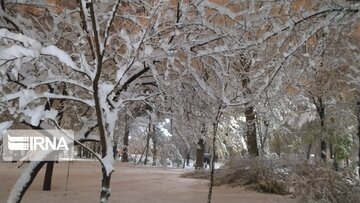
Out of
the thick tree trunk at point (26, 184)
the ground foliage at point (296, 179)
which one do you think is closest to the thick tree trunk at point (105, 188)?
the thick tree trunk at point (26, 184)

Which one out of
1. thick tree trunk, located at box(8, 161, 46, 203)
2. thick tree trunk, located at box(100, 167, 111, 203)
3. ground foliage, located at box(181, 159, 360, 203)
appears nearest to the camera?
thick tree trunk, located at box(100, 167, 111, 203)

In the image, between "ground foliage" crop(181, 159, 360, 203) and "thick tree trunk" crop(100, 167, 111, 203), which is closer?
"thick tree trunk" crop(100, 167, 111, 203)

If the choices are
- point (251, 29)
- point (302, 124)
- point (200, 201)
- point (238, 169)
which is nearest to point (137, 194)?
point (200, 201)

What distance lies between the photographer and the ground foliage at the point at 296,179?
746 centimetres

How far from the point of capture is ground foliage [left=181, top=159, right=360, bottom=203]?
7461mm

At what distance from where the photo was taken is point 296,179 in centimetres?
773

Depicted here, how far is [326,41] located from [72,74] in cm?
348

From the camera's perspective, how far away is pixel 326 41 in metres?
5.23

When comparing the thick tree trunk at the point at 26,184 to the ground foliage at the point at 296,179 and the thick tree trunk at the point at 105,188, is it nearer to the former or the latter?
the thick tree trunk at the point at 105,188

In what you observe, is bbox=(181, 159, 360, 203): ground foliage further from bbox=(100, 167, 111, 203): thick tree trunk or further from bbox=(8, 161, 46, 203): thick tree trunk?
bbox=(8, 161, 46, 203): thick tree trunk

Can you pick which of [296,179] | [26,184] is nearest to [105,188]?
[26,184]

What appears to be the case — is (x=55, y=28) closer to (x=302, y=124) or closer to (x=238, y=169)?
(x=238, y=169)

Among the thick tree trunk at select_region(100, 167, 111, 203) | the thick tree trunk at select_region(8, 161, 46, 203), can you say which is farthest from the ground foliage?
the thick tree trunk at select_region(8, 161, 46, 203)

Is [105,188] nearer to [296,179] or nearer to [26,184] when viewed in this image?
[26,184]
